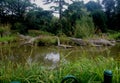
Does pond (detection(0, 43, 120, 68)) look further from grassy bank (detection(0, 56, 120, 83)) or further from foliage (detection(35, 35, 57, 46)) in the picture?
foliage (detection(35, 35, 57, 46))

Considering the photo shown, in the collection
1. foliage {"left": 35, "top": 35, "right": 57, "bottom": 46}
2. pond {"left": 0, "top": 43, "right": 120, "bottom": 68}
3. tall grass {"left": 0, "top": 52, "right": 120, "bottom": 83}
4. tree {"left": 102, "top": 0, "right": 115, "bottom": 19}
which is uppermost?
tree {"left": 102, "top": 0, "right": 115, "bottom": 19}

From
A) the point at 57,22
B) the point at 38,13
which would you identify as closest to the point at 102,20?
the point at 57,22

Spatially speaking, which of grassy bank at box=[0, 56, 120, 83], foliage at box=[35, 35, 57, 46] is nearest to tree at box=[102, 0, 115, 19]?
foliage at box=[35, 35, 57, 46]

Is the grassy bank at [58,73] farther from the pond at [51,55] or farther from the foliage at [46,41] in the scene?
the foliage at [46,41]

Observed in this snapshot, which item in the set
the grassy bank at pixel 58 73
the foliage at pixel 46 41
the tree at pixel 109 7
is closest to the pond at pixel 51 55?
the grassy bank at pixel 58 73

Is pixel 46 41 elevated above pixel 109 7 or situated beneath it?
situated beneath

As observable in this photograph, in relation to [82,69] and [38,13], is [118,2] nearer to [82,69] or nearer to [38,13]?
[38,13]

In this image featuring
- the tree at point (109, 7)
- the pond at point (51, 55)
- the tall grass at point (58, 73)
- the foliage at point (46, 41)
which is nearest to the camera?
the tall grass at point (58, 73)

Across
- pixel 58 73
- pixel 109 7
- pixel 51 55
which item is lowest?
pixel 51 55

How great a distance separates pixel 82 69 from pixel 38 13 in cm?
1548

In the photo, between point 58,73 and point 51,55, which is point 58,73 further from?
point 51,55

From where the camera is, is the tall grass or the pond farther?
the pond

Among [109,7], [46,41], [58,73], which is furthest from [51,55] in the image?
[109,7]

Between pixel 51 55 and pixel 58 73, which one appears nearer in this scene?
pixel 58 73
